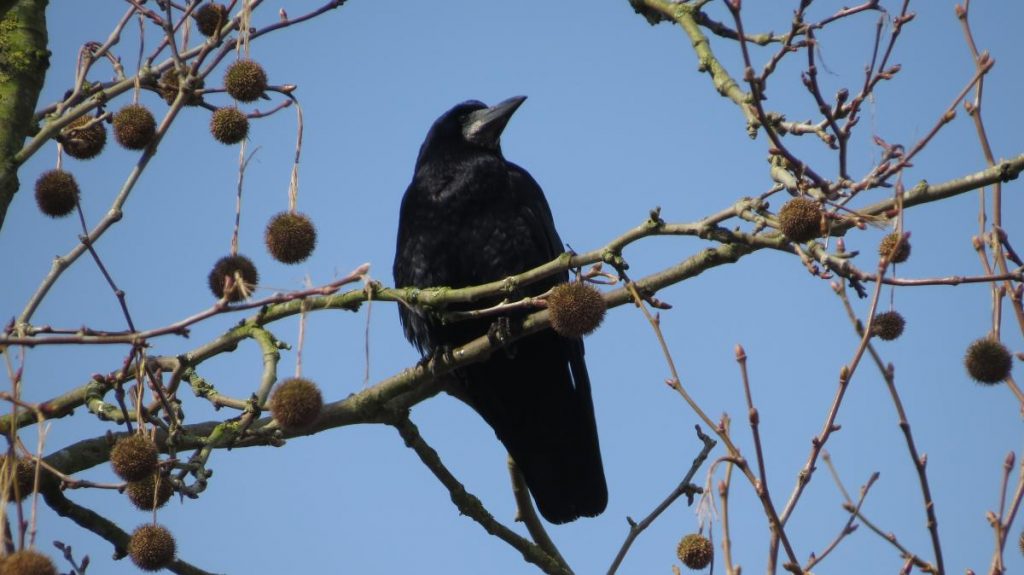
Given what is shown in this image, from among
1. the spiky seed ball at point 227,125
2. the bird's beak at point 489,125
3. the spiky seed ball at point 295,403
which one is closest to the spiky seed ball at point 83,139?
the spiky seed ball at point 227,125

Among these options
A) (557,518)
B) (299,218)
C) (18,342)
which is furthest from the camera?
(557,518)

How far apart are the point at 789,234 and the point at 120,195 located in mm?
1799

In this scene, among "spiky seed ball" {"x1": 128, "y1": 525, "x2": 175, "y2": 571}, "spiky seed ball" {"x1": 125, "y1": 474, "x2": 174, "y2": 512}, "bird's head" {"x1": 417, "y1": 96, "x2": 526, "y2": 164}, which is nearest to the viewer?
"spiky seed ball" {"x1": 128, "y1": 525, "x2": 175, "y2": 571}

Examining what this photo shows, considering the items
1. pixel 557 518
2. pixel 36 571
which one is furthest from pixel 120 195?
pixel 557 518

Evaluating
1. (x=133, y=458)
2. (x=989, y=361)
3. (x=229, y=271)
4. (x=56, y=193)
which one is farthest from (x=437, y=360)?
(x=989, y=361)

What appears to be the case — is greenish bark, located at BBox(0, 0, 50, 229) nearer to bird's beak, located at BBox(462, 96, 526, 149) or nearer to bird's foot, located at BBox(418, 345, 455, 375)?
bird's foot, located at BBox(418, 345, 455, 375)

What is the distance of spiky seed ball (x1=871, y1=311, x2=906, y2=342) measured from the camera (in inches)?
136

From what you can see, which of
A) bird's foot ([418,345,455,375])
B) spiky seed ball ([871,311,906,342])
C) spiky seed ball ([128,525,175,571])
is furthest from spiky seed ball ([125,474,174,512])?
spiky seed ball ([871,311,906,342])

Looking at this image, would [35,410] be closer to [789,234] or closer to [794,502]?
[794,502]

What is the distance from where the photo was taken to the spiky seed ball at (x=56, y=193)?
3936 millimetres

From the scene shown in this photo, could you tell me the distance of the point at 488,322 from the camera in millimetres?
6105

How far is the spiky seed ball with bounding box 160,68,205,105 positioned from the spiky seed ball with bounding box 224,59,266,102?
13 centimetres

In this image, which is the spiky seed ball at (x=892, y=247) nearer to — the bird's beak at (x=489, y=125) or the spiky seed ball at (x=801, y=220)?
the spiky seed ball at (x=801, y=220)

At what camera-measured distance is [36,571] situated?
100 inches
